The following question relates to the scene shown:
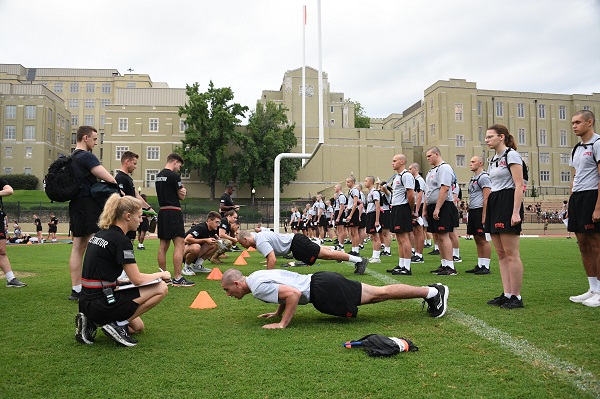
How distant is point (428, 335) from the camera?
3994 millimetres

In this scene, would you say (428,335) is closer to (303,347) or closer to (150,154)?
(303,347)

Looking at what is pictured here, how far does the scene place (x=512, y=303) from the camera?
16.4 ft

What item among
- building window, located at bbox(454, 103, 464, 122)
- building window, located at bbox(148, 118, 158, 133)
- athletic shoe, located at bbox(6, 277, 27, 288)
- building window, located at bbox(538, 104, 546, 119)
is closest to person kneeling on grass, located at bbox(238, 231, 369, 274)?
athletic shoe, located at bbox(6, 277, 27, 288)

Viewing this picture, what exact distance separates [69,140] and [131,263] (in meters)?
86.5

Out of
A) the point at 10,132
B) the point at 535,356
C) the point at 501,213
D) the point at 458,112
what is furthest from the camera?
the point at 10,132

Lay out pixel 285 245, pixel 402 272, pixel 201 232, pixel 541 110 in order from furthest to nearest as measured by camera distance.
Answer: pixel 541 110 < pixel 201 232 < pixel 402 272 < pixel 285 245

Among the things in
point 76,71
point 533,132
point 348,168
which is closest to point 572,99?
point 533,132

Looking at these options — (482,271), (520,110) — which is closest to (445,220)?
(482,271)

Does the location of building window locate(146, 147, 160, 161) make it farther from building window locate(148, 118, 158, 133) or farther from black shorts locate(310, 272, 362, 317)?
black shorts locate(310, 272, 362, 317)

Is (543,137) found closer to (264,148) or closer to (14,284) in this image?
(264,148)

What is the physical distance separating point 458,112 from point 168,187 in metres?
65.0

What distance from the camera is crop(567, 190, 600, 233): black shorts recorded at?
16.6 ft

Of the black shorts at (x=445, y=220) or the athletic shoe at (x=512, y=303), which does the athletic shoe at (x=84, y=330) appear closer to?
the athletic shoe at (x=512, y=303)

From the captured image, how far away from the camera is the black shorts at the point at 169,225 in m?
7.04
